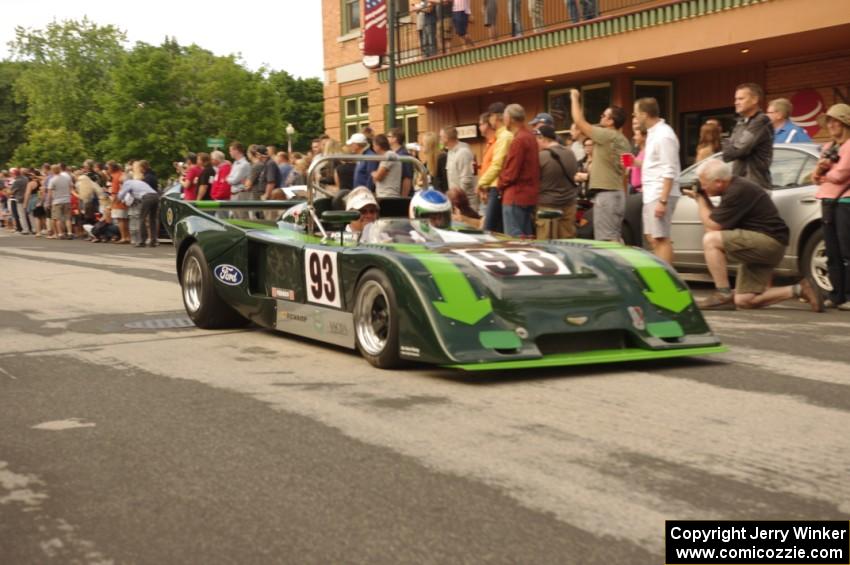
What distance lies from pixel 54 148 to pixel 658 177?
93.1 metres

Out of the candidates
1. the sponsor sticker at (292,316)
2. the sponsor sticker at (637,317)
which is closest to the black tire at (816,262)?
the sponsor sticker at (637,317)

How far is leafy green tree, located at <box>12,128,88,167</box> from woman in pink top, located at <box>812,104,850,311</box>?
93.1 meters

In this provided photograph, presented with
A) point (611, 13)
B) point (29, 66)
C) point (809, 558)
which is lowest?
point (809, 558)

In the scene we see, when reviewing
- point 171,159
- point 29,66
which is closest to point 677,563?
point 171,159

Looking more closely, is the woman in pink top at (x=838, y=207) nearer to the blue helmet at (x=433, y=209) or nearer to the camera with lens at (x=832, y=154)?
the camera with lens at (x=832, y=154)

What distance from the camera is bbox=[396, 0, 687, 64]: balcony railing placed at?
2106 cm

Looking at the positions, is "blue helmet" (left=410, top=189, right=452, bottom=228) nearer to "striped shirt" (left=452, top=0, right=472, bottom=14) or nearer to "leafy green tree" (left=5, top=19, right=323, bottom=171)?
"striped shirt" (left=452, top=0, right=472, bottom=14)

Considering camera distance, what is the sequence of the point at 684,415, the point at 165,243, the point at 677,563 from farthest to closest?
1. the point at 165,243
2. the point at 684,415
3. the point at 677,563

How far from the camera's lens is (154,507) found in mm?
4184

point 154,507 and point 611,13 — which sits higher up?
point 611,13

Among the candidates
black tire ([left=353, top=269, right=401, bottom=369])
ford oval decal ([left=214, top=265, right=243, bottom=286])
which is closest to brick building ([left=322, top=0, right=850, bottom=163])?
ford oval decal ([left=214, top=265, right=243, bottom=286])

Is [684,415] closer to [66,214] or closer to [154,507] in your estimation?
[154,507]

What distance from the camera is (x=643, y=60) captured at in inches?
771

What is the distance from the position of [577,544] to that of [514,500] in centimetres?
52
